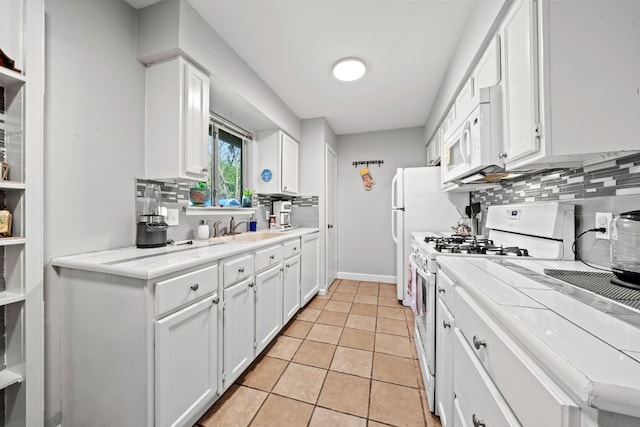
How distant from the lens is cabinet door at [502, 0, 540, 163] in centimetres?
100

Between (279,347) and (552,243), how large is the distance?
1989mm

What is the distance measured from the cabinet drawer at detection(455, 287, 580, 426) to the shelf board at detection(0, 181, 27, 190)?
5.93 feet

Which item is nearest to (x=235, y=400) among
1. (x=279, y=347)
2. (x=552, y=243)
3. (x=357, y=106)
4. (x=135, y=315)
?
(x=279, y=347)

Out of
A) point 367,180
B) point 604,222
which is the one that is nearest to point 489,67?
point 604,222

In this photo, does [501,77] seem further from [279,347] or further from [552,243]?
[279,347]

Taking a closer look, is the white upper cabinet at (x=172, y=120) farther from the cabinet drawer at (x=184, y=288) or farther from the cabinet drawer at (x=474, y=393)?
the cabinet drawer at (x=474, y=393)

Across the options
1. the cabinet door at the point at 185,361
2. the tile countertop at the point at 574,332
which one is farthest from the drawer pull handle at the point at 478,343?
the cabinet door at the point at 185,361

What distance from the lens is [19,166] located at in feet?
3.50

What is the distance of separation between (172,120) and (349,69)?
1583 mm

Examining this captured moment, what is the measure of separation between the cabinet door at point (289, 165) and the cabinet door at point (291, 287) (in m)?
0.99

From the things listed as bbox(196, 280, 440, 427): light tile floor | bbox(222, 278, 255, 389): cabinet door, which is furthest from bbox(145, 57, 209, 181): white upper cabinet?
bbox(196, 280, 440, 427): light tile floor

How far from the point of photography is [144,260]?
1.21 meters

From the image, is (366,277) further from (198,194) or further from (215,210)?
(198,194)

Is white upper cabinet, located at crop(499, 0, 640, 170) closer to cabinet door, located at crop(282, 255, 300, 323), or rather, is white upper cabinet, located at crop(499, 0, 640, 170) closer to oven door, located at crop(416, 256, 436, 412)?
oven door, located at crop(416, 256, 436, 412)
